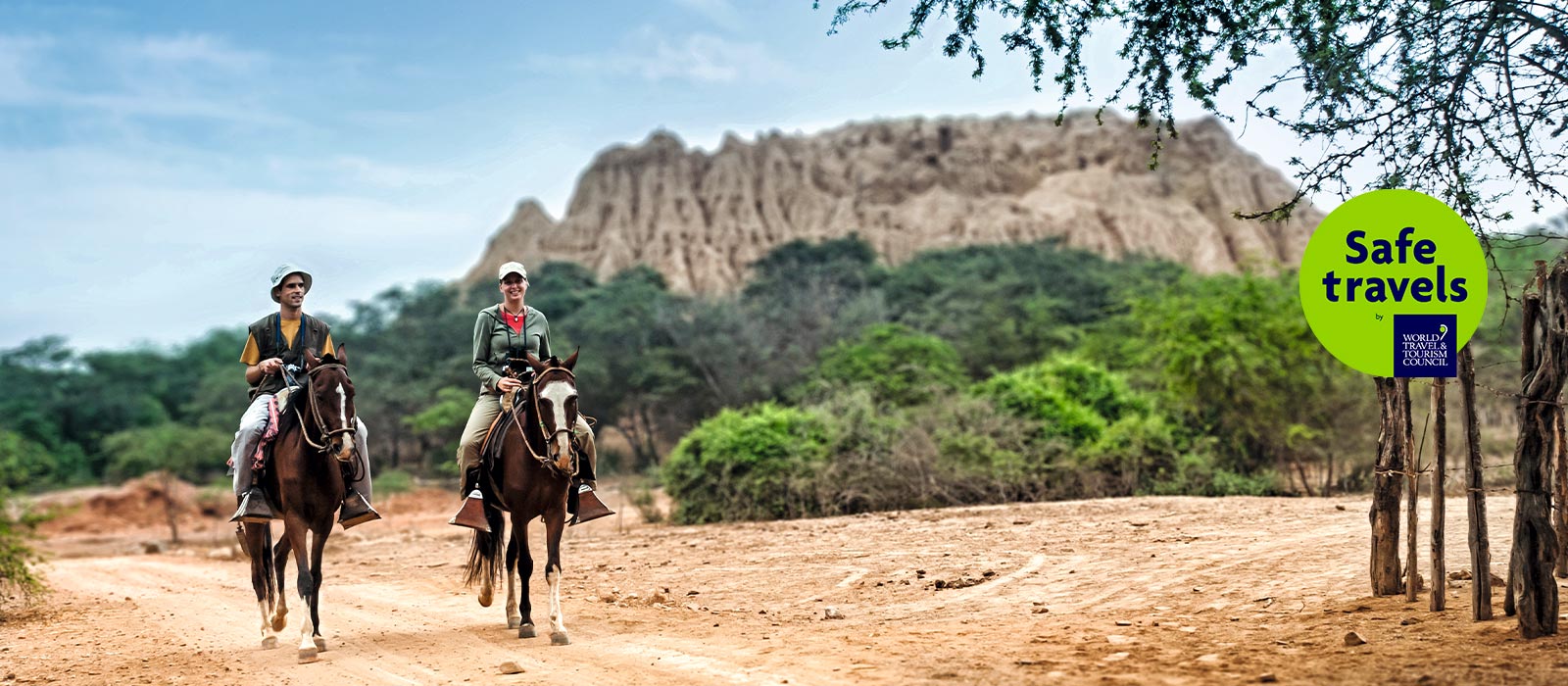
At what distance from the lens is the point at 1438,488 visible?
696cm

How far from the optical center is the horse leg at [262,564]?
8445 millimetres

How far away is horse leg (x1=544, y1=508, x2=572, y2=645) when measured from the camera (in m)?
7.91

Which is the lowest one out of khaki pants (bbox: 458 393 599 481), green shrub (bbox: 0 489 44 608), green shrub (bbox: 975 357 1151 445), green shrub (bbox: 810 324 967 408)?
green shrub (bbox: 0 489 44 608)

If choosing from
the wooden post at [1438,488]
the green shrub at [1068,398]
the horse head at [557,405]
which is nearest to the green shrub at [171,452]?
the green shrub at [1068,398]

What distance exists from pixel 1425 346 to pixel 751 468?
12940 millimetres

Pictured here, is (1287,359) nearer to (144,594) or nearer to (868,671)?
(868,671)

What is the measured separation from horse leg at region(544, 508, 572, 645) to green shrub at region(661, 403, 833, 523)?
980 cm

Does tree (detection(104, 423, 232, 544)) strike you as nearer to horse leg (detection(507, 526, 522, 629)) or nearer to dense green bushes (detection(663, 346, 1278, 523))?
dense green bushes (detection(663, 346, 1278, 523))

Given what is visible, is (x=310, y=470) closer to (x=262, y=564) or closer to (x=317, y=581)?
(x=317, y=581)

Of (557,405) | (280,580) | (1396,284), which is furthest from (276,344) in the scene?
(1396,284)

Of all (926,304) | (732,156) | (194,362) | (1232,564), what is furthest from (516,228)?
(1232,564)

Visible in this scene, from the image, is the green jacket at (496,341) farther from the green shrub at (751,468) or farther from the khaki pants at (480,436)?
the green shrub at (751,468)

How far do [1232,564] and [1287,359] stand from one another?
1105 centimetres

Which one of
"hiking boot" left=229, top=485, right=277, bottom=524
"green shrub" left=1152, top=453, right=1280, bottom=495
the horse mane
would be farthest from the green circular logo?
"green shrub" left=1152, top=453, right=1280, bottom=495
